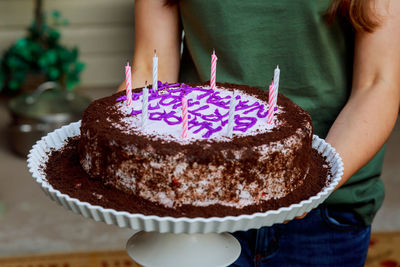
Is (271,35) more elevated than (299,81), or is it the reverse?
(271,35)

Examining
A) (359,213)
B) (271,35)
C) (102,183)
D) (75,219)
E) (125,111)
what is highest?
→ (271,35)

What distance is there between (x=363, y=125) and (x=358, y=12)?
288 millimetres

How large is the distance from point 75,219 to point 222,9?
2.05 m

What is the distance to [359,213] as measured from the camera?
1596 millimetres

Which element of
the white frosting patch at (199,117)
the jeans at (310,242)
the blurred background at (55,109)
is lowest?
the blurred background at (55,109)

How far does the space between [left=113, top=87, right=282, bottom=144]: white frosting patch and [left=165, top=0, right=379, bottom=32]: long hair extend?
32 cm

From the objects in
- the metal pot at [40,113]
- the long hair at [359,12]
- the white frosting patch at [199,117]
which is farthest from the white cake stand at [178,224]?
the metal pot at [40,113]

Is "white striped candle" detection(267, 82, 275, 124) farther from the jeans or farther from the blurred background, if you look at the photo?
the blurred background

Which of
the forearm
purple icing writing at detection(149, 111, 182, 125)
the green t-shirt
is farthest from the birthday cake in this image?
the green t-shirt

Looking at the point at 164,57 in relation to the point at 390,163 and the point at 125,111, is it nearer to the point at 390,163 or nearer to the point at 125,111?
the point at 125,111

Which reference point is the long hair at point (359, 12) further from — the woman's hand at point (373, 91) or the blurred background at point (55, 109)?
the blurred background at point (55, 109)

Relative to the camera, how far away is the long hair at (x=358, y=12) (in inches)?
54.9

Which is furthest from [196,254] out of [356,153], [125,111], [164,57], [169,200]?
[164,57]

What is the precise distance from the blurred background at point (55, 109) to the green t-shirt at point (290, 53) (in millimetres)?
1525
